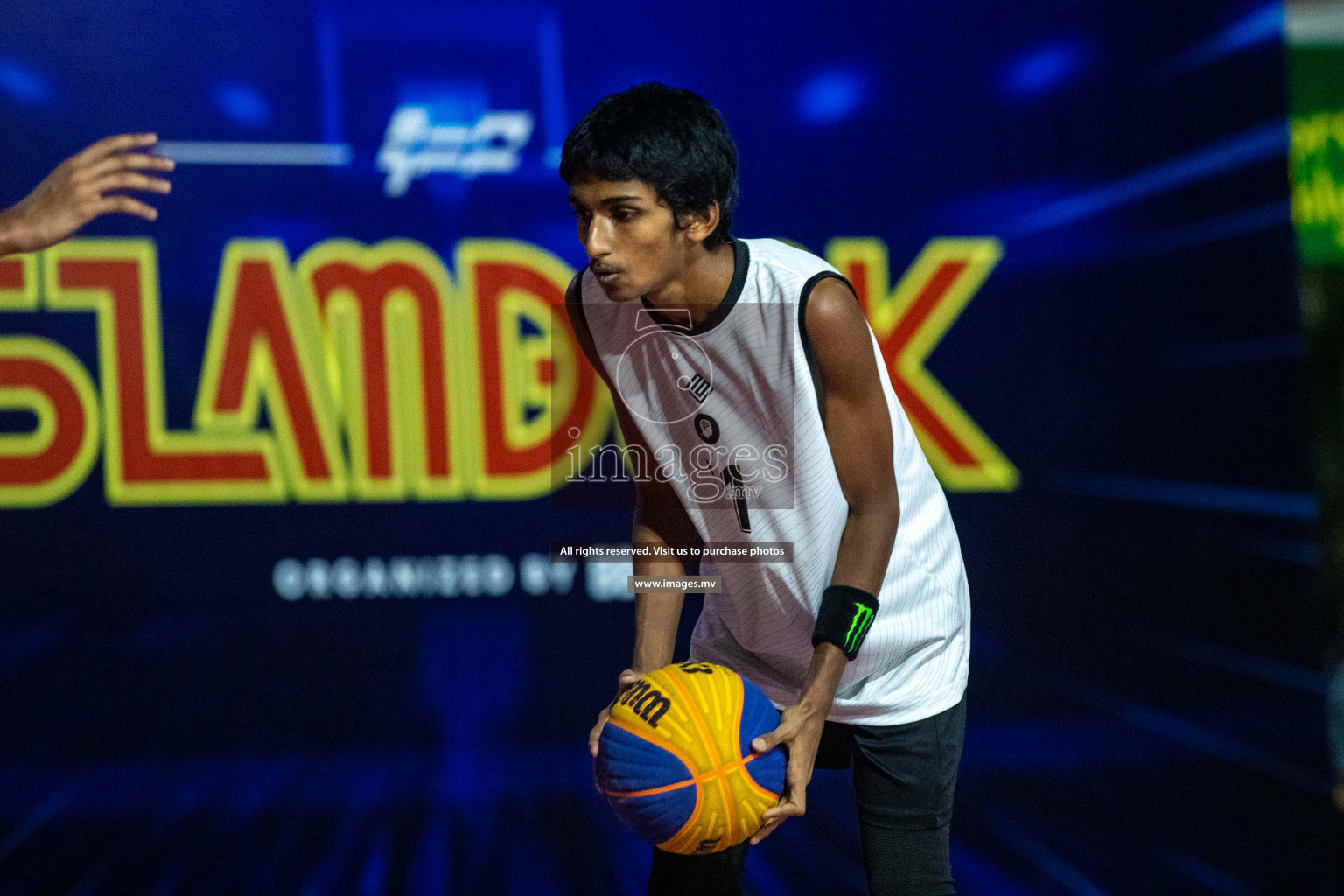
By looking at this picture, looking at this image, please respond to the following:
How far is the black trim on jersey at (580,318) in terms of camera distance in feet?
6.42

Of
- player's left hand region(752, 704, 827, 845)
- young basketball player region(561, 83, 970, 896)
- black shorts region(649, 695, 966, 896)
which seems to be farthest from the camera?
black shorts region(649, 695, 966, 896)

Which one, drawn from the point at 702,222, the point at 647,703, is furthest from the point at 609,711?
the point at 702,222

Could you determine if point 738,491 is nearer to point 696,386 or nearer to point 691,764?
point 696,386

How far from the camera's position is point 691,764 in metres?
1.66

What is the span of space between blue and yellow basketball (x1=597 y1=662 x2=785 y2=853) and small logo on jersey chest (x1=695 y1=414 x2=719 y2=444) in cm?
43

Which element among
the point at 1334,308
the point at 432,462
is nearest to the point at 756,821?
the point at 432,462

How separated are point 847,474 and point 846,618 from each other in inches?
9.3

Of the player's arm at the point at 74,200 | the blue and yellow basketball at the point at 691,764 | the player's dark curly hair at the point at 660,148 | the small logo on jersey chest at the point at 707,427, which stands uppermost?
the player's arm at the point at 74,200

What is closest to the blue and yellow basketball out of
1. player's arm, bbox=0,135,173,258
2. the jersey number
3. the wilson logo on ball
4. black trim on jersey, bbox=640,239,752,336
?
the wilson logo on ball

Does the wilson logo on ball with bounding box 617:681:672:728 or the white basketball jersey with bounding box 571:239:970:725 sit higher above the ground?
the white basketball jersey with bounding box 571:239:970:725

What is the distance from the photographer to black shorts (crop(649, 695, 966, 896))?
1861 millimetres

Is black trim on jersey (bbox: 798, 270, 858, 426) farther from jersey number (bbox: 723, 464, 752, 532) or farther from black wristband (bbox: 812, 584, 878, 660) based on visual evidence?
black wristband (bbox: 812, 584, 878, 660)

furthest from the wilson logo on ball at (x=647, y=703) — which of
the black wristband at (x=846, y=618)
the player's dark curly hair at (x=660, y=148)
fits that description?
the player's dark curly hair at (x=660, y=148)

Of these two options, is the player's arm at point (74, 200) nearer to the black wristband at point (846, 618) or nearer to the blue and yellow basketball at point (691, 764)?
the blue and yellow basketball at point (691, 764)
